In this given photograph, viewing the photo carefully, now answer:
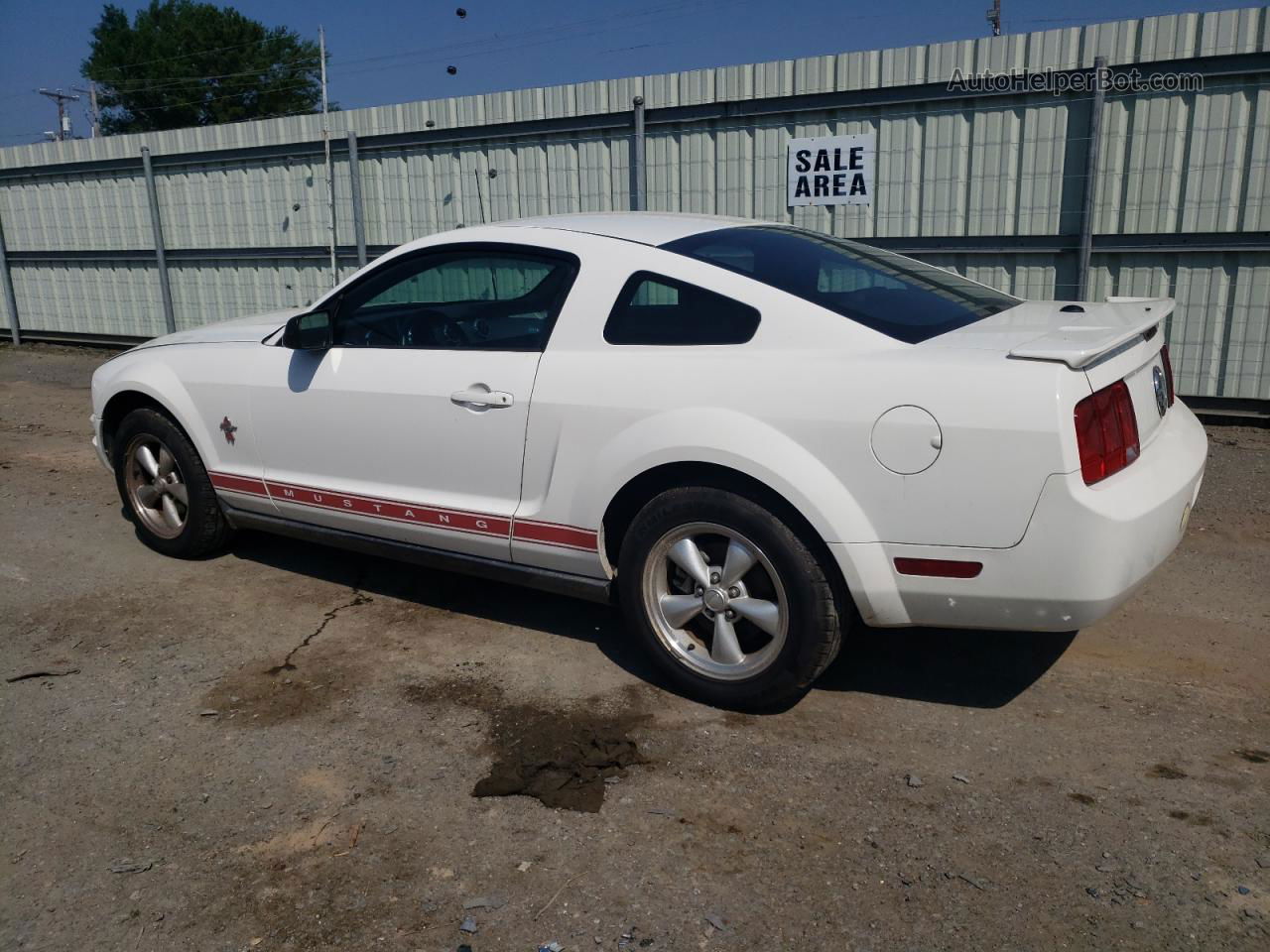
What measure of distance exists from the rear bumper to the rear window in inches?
27.9

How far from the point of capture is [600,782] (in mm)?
3221

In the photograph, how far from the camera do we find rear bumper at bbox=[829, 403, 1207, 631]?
3.00 meters

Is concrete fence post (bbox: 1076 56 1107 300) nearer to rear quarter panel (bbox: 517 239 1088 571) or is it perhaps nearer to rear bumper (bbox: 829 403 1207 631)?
rear bumper (bbox: 829 403 1207 631)

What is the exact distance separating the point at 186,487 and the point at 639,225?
2656 mm

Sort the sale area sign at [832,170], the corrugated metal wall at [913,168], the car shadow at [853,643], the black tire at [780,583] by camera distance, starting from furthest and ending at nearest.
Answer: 1. the sale area sign at [832,170]
2. the corrugated metal wall at [913,168]
3. the car shadow at [853,643]
4. the black tire at [780,583]

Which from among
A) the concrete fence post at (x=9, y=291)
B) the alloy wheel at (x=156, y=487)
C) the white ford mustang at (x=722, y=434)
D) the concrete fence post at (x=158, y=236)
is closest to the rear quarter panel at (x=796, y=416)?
the white ford mustang at (x=722, y=434)

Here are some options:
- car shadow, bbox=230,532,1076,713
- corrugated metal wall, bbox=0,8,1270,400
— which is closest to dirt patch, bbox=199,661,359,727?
car shadow, bbox=230,532,1076,713

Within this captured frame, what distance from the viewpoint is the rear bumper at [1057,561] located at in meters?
3.00

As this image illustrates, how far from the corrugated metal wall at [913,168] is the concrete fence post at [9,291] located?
4640 mm

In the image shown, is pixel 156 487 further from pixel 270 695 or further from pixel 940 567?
pixel 940 567

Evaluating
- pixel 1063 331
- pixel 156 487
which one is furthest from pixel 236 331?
pixel 1063 331

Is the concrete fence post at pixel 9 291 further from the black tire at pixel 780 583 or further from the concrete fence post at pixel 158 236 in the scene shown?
the black tire at pixel 780 583

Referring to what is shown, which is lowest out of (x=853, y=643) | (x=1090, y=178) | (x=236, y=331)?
(x=853, y=643)

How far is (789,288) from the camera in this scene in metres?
3.58
